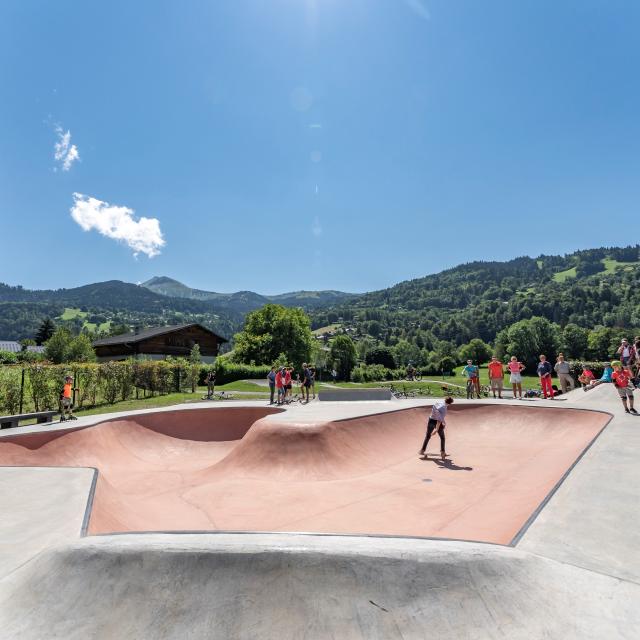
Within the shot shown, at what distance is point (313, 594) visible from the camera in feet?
10.5

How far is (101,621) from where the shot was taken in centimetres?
320

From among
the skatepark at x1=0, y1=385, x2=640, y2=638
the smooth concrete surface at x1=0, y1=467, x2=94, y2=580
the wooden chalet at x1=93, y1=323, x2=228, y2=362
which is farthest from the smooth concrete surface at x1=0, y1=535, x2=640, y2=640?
the wooden chalet at x1=93, y1=323, x2=228, y2=362

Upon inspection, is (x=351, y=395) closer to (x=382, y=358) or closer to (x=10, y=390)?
(x=10, y=390)

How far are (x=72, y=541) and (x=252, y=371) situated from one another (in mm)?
36794

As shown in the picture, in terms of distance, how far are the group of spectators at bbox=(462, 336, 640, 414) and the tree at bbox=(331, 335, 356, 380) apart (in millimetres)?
54700

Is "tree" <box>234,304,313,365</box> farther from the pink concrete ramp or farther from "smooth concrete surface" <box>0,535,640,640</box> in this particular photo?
"smooth concrete surface" <box>0,535,640,640</box>

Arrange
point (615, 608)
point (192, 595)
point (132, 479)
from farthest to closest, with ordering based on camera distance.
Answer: point (132, 479) → point (192, 595) → point (615, 608)

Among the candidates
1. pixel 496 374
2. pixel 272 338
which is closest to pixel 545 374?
pixel 496 374

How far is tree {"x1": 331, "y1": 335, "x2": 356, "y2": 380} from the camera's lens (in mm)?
73312

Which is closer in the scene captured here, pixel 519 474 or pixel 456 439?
pixel 519 474

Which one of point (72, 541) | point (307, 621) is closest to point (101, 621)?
point (72, 541)

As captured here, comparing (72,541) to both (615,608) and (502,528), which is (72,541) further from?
(502,528)

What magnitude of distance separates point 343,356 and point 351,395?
2212 inches

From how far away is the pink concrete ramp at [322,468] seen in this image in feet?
21.8
